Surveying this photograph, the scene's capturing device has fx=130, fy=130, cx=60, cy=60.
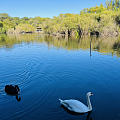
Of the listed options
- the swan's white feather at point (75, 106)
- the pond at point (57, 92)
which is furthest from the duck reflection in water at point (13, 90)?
the swan's white feather at point (75, 106)

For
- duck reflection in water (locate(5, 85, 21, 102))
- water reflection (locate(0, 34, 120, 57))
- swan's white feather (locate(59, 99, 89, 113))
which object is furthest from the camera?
water reflection (locate(0, 34, 120, 57))

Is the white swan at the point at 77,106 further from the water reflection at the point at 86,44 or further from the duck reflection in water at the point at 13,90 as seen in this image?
the water reflection at the point at 86,44

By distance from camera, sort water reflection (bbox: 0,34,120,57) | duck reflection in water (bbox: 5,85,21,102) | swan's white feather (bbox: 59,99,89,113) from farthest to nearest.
Answer: water reflection (bbox: 0,34,120,57), duck reflection in water (bbox: 5,85,21,102), swan's white feather (bbox: 59,99,89,113)

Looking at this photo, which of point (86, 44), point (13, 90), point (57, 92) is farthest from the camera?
point (86, 44)

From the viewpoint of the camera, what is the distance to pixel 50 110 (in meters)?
9.57

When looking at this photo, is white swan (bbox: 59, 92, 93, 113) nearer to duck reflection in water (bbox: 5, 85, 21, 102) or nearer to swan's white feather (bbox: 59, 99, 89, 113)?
swan's white feather (bbox: 59, 99, 89, 113)

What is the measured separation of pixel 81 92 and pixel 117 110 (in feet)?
11.8

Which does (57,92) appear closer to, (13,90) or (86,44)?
(13,90)

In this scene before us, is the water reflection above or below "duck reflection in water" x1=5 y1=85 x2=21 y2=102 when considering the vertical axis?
above

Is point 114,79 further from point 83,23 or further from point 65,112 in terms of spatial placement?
point 83,23

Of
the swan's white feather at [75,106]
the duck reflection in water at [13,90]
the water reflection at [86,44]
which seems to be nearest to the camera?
the swan's white feather at [75,106]

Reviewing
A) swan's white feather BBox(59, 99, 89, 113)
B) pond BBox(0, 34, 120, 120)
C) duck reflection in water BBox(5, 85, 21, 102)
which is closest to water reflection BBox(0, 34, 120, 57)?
pond BBox(0, 34, 120, 120)

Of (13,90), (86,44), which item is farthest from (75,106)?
(86,44)

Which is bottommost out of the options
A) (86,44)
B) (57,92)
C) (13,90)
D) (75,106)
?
(57,92)
